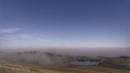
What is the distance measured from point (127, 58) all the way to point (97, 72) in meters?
49.8

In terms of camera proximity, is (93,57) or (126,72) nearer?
(126,72)

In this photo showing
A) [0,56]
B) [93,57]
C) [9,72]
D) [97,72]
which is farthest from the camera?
[93,57]

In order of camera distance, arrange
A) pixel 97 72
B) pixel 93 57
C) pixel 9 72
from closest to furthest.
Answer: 1. pixel 9 72
2. pixel 97 72
3. pixel 93 57

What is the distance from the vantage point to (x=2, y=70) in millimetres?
32875

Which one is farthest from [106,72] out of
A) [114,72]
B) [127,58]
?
[127,58]

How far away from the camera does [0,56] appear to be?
9906 centimetres

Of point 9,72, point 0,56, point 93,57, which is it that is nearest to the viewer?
point 9,72

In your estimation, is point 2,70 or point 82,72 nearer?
point 2,70

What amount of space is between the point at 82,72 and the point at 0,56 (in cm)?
5207

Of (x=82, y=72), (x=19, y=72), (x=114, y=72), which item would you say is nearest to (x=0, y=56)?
(x=82, y=72)

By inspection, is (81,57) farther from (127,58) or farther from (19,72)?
(19,72)

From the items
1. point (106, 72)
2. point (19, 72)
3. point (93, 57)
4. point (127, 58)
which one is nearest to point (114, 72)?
point (106, 72)

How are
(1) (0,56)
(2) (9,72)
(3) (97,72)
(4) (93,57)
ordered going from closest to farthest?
(2) (9,72), (3) (97,72), (1) (0,56), (4) (93,57)

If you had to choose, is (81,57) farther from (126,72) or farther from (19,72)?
(19,72)
